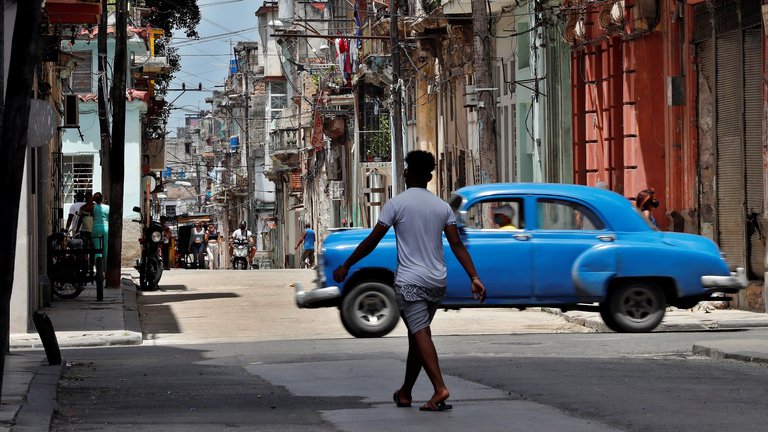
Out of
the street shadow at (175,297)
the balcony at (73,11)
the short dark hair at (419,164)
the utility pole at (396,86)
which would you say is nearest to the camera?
the short dark hair at (419,164)

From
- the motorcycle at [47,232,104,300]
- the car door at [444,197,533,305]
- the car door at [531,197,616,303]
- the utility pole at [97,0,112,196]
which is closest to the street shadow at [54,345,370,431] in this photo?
the car door at [444,197,533,305]

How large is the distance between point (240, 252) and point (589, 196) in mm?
44385

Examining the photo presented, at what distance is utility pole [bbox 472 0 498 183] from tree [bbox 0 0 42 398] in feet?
59.8

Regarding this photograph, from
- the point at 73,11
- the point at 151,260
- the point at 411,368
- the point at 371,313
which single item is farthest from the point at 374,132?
the point at 411,368

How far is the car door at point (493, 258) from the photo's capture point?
18.8m

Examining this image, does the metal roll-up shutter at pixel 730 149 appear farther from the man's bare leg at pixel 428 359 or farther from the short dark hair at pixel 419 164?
the man's bare leg at pixel 428 359

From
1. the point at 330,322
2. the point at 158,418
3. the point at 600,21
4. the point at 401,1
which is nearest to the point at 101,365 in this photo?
the point at 158,418

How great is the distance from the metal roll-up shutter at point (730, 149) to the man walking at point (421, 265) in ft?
46.0

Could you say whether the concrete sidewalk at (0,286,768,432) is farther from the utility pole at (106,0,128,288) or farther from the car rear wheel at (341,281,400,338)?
the car rear wheel at (341,281,400,338)

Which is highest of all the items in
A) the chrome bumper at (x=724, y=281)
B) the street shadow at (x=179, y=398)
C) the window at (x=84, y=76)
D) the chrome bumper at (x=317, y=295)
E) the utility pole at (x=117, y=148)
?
the window at (x=84, y=76)

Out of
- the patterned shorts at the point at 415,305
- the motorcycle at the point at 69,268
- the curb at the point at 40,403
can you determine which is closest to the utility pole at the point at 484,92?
the motorcycle at the point at 69,268

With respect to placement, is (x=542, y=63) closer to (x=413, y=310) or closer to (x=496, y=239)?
(x=496, y=239)

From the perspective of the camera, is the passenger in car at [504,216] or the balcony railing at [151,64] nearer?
the passenger in car at [504,216]

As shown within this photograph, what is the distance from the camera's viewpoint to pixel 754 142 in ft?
78.5
